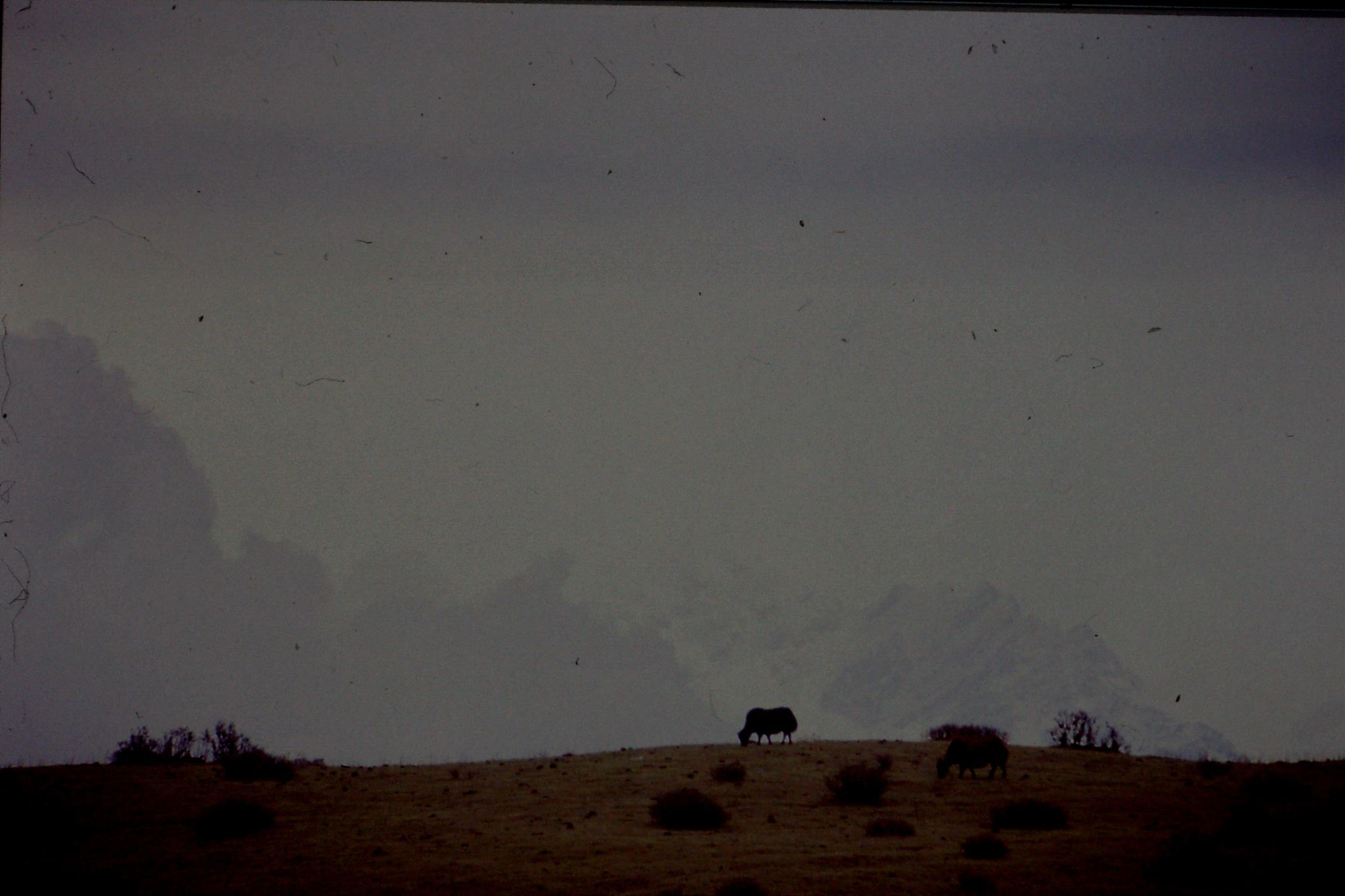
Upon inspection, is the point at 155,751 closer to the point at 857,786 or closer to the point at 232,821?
the point at 232,821

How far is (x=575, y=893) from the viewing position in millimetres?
8234

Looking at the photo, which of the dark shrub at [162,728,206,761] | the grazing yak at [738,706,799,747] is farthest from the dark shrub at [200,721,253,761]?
the grazing yak at [738,706,799,747]

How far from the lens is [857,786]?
1156 centimetres

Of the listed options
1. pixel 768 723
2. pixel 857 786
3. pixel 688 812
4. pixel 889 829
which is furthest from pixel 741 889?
pixel 768 723

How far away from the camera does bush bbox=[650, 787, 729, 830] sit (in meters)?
10.4

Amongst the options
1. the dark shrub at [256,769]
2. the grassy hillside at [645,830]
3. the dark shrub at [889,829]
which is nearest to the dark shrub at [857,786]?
the grassy hillside at [645,830]

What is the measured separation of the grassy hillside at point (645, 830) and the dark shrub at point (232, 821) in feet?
0.07

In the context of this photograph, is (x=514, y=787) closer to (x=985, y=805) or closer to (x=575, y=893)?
(x=575, y=893)

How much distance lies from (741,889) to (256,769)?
805cm

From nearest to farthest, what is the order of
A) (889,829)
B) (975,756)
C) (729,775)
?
(889,829) → (729,775) → (975,756)

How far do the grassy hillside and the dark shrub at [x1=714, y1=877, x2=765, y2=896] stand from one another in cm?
3

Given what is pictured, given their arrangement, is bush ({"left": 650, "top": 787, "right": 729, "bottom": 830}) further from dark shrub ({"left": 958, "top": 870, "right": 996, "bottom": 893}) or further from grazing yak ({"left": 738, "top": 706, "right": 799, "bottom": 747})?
grazing yak ({"left": 738, "top": 706, "right": 799, "bottom": 747})

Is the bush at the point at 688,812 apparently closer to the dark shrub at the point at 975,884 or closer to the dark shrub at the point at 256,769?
the dark shrub at the point at 975,884

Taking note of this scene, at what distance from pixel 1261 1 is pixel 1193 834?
31.6 ft
